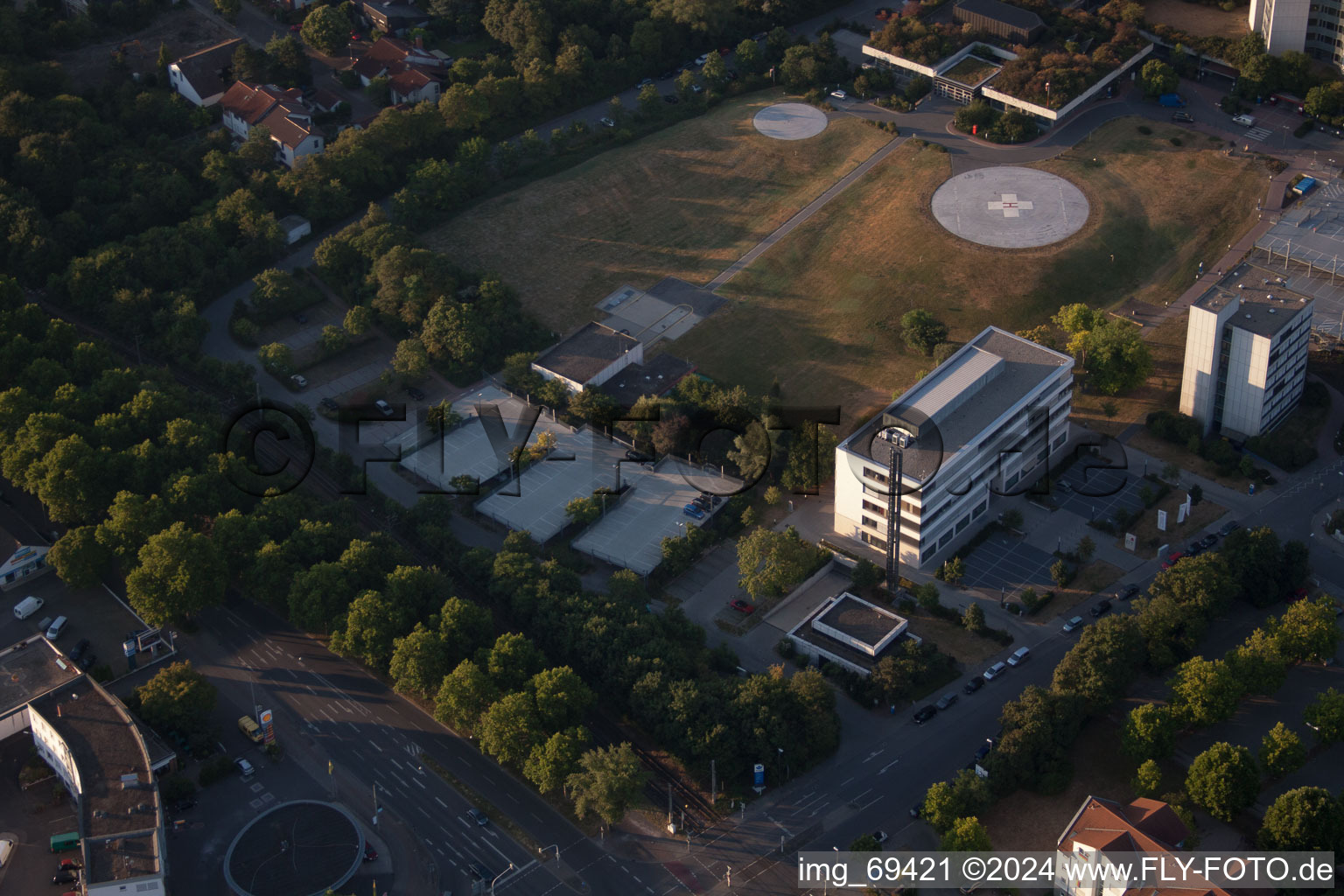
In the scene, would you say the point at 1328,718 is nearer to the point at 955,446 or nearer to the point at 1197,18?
the point at 955,446

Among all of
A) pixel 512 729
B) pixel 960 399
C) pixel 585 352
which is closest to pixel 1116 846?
pixel 512 729

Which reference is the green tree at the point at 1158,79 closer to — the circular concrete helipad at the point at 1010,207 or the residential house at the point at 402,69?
the circular concrete helipad at the point at 1010,207

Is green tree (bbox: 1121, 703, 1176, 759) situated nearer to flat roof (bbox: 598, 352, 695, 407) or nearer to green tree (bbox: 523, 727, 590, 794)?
green tree (bbox: 523, 727, 590, 794)

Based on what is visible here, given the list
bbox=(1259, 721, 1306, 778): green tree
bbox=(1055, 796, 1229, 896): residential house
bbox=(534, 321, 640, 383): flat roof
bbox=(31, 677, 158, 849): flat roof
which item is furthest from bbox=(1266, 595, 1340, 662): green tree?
bbox=(31, 677, 158, 849): flat roof

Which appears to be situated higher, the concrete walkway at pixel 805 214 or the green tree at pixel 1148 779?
the concrete walkway at pixel 805 214

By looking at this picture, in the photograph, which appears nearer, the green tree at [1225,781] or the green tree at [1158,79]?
the green tree at [1225,781]

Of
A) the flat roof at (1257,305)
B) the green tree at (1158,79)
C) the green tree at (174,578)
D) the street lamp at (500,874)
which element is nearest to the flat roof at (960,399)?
the flat roof at (1257,305)

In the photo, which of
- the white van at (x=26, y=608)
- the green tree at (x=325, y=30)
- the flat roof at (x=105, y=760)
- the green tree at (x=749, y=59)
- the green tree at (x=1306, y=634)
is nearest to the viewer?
Answer: the flat roof at (x=105, y=760)
